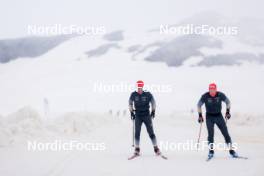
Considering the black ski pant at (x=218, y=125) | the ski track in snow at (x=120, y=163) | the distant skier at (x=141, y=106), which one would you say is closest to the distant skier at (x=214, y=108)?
the black ski pant at (x=218, y=125)

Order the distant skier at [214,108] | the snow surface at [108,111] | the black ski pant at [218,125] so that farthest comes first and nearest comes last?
the black ski pant at [218,125] < the distant skier at [214,108] < the snow surface at [108,111]

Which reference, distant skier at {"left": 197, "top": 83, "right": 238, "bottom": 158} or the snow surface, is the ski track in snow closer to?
the snow surface

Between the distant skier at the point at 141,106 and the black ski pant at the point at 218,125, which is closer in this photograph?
the black ski pant at the point at 218,125

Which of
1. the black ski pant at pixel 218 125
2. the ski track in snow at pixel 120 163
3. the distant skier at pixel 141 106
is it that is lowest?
the ski track in snow at pixel 120 163

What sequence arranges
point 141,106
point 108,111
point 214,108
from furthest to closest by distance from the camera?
point 108,111 < point 141,106 < point 214,108

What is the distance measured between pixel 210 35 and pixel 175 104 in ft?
129

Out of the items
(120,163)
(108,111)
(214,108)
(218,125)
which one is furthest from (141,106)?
(108,111)

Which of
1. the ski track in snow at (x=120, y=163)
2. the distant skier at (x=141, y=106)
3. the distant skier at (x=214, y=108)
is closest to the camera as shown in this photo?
the ski track in snow at (x=120, y=163)

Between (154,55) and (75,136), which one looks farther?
(154,55)

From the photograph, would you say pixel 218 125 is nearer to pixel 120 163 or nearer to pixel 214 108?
pixel 214 108

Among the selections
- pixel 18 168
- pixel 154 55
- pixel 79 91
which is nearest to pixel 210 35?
pixel 154 55

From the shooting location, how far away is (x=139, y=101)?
1170 centimetres

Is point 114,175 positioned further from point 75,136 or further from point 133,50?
point 133,50

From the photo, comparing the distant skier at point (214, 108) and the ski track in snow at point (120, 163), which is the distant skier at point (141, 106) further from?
the distant skier at point (214, 108)
